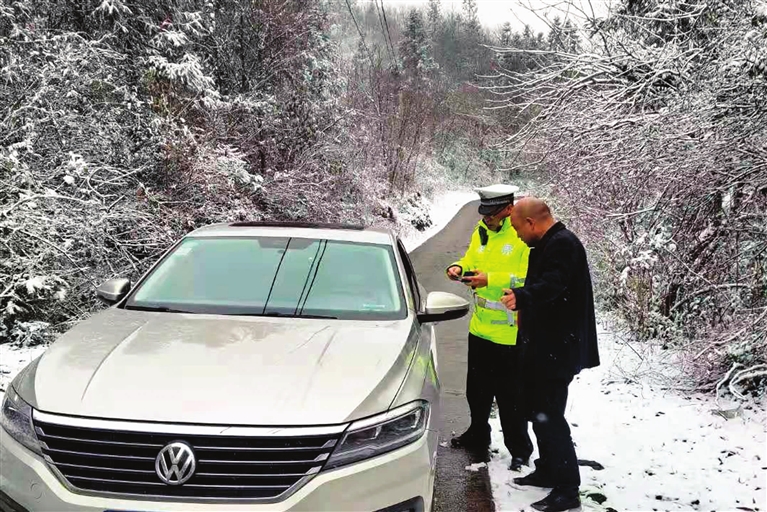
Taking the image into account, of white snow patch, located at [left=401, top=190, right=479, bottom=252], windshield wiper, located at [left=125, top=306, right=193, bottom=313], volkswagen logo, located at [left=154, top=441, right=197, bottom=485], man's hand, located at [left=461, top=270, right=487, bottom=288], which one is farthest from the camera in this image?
white snow patch, located at [left=401, top=190, right=479, bottom=252]

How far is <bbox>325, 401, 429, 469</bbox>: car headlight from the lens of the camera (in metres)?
2.21

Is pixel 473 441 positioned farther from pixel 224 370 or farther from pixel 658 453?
pixel 224 370

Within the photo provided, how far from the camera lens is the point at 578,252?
3428 millimetres

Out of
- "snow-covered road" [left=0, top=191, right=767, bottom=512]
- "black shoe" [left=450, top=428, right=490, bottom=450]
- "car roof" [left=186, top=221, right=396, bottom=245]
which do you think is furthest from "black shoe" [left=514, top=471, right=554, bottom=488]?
"car roof" [left=186, top=221, right=396, bottom=245]

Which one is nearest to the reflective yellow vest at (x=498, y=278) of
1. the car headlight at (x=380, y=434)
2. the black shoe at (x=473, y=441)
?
the black shoe at (x=473, y=441)

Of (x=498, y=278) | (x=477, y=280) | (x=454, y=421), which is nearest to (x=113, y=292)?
Result: (x=477, y=280)

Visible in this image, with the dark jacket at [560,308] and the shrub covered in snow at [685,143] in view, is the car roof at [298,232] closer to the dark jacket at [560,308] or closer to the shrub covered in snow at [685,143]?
the dark jacket at [560,308]

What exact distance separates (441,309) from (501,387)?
1104 mm

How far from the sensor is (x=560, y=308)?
346 cm

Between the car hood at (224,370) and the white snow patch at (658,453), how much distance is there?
1706 millimetres

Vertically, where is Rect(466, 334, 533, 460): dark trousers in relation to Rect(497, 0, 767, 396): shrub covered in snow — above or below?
below

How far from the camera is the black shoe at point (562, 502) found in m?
3.45

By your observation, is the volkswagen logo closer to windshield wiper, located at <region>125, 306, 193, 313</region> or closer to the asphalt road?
windshield wiper, located at <region>125, 306, 193, 313</region>

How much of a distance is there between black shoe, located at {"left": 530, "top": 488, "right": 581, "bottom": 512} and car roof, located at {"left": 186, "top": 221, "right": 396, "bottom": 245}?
6.33 feet
